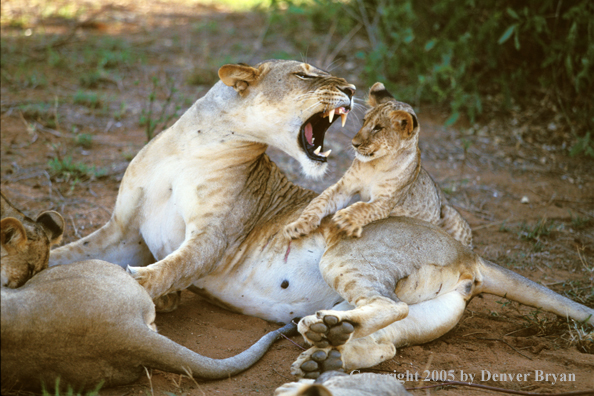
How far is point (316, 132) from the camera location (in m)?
4.17

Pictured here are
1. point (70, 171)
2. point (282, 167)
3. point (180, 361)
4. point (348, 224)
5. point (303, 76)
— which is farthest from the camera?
point (282, 167)

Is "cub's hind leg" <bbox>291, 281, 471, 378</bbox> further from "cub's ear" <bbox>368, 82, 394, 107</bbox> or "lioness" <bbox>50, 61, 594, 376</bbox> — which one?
"cub's ear" <bbox>368, 82, 394, 107</bbox>

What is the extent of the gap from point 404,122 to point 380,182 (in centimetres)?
42

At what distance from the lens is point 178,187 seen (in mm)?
3938

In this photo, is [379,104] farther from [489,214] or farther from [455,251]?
[489,214]

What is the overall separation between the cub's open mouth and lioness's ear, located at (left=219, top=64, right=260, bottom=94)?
0.45 meters

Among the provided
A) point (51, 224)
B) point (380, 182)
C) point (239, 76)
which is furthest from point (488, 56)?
point (51, 224)

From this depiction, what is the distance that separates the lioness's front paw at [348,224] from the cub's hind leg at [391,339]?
55cm

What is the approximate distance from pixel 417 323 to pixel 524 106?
5.71 m

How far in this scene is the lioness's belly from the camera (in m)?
3.88

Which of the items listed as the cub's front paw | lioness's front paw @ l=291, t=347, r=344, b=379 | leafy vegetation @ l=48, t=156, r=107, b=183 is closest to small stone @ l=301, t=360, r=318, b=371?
lioness's front paw @ l=291, t=347, r=344, b=379

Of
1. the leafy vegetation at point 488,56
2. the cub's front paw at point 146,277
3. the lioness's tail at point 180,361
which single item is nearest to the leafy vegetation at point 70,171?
the cub's front paw at point 146,277

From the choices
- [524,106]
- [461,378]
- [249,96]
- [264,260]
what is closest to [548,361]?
[461,378]

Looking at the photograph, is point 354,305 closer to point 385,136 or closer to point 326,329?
point 326,329
